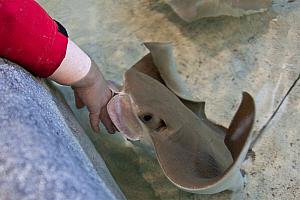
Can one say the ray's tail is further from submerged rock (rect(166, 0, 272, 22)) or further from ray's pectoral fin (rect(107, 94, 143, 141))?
submerged rock (rect(166, 0, 272, 22))

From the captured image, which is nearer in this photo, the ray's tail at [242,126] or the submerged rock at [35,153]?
the submerged rock at [35,153]

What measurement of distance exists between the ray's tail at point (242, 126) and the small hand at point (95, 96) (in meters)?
0.32

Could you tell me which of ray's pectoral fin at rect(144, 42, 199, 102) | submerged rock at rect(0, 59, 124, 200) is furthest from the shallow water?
submerged rock at rect(0, 59, 124, 200)

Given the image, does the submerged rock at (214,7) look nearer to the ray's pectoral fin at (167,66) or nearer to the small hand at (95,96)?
the ray's pectoral fin at (167,66)

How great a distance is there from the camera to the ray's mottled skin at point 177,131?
3.51 ft

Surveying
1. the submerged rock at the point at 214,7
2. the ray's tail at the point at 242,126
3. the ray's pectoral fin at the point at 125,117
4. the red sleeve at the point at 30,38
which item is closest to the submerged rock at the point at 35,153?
the red sleeve at the point at 30,38

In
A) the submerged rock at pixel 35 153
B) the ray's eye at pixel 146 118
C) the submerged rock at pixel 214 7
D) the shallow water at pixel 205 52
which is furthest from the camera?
the submerged rock at pixel 214 7

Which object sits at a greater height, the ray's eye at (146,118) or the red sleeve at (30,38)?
the red sleeve at (30,38)

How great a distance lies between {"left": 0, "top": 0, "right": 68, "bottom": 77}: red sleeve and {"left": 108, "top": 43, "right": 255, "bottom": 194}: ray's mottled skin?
0.20 m

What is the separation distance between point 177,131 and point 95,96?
22 cm

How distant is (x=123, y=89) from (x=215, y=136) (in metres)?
0.26

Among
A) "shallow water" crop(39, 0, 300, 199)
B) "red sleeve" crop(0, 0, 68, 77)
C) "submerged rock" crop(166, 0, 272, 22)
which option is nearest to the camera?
"red sleeve" crop(0, 0, 68, 77)

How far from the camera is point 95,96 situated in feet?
3.89

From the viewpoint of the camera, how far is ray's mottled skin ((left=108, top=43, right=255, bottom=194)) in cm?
107
